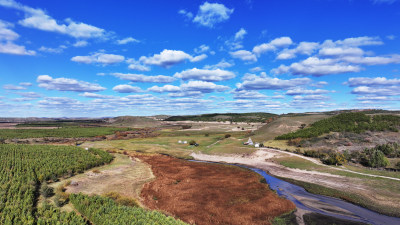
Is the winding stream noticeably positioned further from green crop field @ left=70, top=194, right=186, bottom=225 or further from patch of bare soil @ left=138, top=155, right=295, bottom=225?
green crop field @ left=70, top=194, right=186, bottom=225

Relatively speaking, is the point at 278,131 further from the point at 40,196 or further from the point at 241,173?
the point at 40,196

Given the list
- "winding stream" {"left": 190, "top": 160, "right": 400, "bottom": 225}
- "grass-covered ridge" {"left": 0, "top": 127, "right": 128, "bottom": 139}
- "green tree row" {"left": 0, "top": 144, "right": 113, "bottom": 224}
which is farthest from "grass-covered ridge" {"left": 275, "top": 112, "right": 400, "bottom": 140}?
"grass-covered ridge" {"left": 0, "top": 127, "right": 128, "bottom": 139}

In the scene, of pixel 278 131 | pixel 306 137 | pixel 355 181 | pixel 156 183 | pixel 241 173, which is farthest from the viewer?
pixel 278 131

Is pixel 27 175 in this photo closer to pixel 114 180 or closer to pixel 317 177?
pixel 114 180

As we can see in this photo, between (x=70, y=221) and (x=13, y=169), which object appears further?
(x=13, y=169)

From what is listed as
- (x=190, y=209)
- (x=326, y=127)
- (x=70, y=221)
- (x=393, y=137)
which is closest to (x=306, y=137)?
(x=326, y=127)

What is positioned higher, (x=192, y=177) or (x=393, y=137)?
(x=393, y=137)

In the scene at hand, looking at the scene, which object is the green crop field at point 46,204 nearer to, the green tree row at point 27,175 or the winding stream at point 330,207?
the green tree row at point 27,175

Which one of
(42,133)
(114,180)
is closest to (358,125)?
(114,180)
